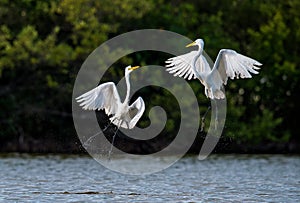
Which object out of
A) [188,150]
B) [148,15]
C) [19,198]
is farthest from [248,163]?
[19,198]

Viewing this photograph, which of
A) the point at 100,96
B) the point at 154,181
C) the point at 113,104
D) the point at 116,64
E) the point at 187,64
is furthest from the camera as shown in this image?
the point at 116,64

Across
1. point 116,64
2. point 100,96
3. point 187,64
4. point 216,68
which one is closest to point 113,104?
point 100,96

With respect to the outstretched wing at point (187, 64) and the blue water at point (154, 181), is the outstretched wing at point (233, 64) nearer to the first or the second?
the outstretched wing at point (187, 64)

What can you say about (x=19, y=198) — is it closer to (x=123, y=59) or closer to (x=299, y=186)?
(x=299, y=186)

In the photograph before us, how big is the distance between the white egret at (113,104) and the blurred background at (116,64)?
32.1ft

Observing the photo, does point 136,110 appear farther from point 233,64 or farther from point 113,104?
point 233,64

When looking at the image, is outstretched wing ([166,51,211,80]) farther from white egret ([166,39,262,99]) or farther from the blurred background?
the blurred background

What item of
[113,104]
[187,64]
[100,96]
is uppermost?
[187,64]

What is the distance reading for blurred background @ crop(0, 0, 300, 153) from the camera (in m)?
28.6

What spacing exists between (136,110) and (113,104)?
1.59ft

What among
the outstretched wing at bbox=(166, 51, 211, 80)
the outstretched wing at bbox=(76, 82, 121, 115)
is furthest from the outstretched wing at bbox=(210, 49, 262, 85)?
the outstretched wing at bbox=(76, 82, 121, 115)

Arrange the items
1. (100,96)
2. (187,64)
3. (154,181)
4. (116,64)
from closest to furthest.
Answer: (100,96), (187,64), (154,181), (116,64)

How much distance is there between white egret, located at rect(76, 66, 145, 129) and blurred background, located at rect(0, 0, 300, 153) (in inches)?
385

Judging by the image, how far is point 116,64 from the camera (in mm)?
29484
